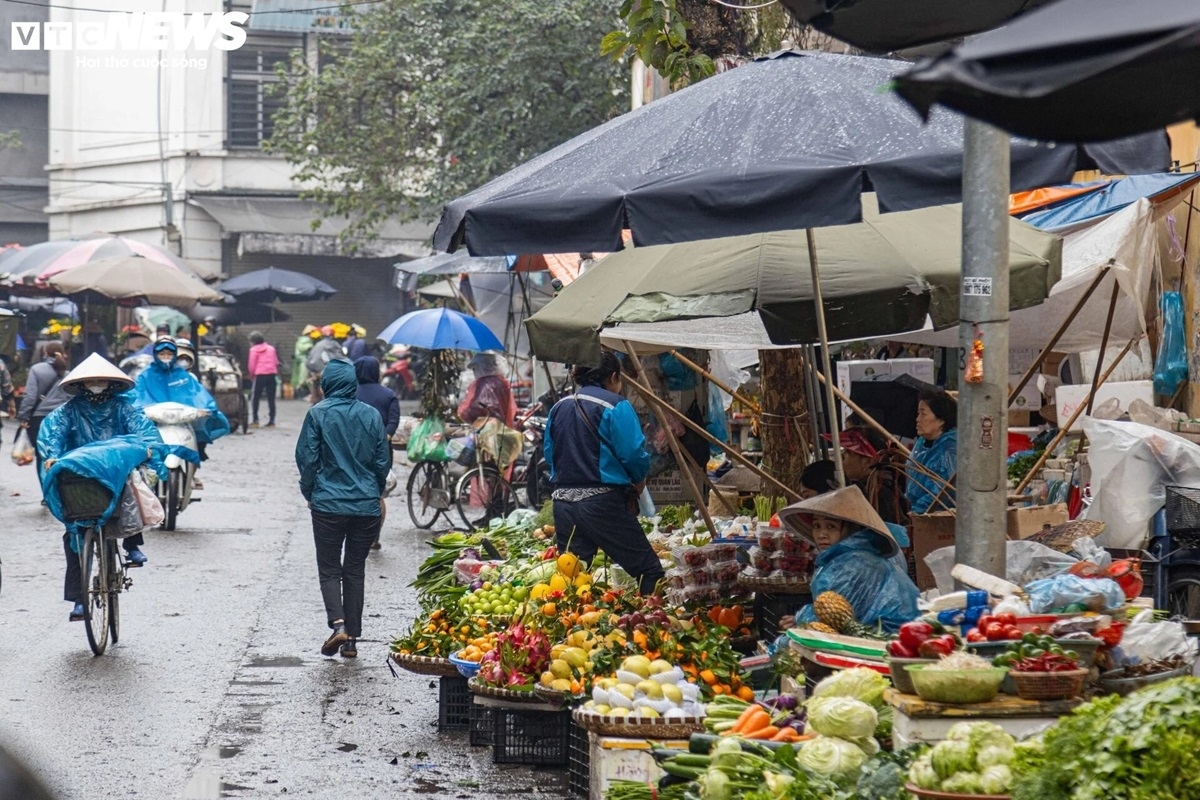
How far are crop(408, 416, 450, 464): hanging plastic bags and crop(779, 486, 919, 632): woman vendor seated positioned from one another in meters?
9.83

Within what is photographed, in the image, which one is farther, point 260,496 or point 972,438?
point 260,496

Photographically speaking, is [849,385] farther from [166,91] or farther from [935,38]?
[166,91]

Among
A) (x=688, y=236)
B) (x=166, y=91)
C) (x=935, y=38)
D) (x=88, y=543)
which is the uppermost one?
(x=166, y=91)

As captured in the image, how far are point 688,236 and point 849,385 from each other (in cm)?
722

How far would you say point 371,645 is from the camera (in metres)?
10.7

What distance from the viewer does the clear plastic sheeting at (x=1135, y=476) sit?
27.6 ft

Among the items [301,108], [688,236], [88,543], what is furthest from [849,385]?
[301,108]

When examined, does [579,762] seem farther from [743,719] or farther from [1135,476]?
[1135,476]

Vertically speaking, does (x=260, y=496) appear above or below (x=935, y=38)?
below

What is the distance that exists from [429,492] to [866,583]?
10.7m

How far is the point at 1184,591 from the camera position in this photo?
26.8 feet

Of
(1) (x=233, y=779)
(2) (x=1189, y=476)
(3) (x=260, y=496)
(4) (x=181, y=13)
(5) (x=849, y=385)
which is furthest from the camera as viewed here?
(4) (x=181, y=13)

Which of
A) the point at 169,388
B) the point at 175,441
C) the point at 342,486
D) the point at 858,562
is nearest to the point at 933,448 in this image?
the point at 858,562

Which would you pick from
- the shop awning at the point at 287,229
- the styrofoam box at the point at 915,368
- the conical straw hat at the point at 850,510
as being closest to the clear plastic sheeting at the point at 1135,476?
the conical straw hat at the point at 850,510
